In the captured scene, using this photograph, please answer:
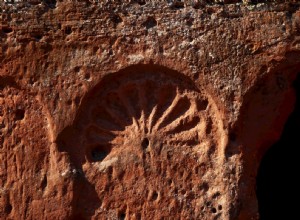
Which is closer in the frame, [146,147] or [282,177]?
[146,147]

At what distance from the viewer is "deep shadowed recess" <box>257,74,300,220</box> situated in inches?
248

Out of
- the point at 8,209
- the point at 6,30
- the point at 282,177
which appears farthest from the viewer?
the point at 282,177

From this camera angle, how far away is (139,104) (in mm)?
4918

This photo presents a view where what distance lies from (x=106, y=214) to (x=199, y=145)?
2.07 feet

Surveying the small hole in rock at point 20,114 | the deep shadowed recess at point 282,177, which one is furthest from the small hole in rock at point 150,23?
the deep shadowed recess at point 282,177

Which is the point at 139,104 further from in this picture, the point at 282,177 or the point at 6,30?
the point at 282,177

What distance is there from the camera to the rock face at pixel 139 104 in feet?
15.8

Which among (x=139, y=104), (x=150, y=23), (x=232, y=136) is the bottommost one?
(x=232, y=136)

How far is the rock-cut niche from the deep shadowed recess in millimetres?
1535

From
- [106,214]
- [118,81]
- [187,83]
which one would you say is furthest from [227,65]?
[106,214]

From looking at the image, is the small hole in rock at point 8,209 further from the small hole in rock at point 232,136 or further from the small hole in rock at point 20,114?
the small hole in rock at point 232,136

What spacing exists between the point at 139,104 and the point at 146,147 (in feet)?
0.79

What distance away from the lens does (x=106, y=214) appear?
4812 mm

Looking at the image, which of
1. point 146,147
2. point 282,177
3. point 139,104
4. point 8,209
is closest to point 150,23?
point 139,104
